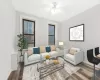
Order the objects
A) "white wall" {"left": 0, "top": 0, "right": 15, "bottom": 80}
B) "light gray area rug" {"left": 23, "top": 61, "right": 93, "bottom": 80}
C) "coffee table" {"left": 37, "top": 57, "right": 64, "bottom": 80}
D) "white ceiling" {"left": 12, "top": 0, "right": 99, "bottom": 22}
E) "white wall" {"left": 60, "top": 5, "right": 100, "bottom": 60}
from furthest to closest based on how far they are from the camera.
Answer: "white wall" {"left": 60, "top": 5, "right": 100, "bottom": 60}, "white ceiling" {"left": 12, "top": 0, "right": 99, "bottom": 22}, "coffee table" {"left": 37, "top": 57, "right": 64, "bottom": 80}, "light gray area rug" {"left": 23, "top": 61, "right": 93, "bottom": 80}, "white wall" {"left": 0, "top": 0, "right": 15, "bottom": 80}

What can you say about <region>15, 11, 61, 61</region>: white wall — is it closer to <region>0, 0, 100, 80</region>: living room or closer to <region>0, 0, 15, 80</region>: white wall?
<region>0, 0, 100, 80</region>: living room

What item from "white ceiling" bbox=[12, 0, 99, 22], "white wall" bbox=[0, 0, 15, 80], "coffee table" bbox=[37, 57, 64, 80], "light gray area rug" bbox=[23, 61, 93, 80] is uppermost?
"white ceiling" bbox=[12, 0, 99, 22]

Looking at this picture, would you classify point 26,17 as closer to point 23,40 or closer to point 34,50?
point 23,40

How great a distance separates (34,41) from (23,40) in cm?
94

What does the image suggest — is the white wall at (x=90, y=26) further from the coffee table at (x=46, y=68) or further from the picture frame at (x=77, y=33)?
the coffee table at (x=46, y=68)

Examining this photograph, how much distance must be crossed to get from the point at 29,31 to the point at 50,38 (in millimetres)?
1747

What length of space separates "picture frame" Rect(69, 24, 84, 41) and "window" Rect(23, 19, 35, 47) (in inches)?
97.1

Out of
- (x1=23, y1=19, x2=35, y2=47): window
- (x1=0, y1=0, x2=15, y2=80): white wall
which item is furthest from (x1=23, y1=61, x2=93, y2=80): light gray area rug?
(x1=23, y1=19, x2=35, y2=47): window

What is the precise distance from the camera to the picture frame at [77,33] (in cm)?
355

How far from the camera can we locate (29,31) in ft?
→ 13.7

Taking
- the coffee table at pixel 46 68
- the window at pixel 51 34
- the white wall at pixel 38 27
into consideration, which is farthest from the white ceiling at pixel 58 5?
the coffee table at pixel 46 68

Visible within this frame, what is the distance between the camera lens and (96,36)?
2.89 metres

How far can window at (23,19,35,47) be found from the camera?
4008 mm

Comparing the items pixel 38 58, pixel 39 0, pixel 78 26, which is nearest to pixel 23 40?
pixel 38 58
